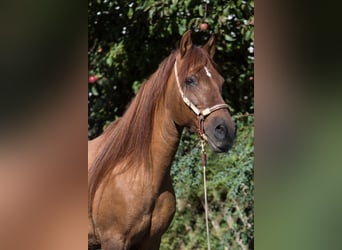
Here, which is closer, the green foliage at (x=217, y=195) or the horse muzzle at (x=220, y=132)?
the horse muzzle at (x=220, y=132)

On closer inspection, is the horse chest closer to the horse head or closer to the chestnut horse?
the chestnut horse

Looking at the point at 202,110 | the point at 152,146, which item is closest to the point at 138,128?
the point at 152,146

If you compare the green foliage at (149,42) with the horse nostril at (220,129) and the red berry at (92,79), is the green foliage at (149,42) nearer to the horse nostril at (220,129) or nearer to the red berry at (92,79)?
the red berry at (92,79)

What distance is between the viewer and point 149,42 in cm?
154

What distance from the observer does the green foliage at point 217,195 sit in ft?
4.93

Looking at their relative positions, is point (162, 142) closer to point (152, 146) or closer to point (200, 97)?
point (152, 146)

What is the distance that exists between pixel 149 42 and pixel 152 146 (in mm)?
331

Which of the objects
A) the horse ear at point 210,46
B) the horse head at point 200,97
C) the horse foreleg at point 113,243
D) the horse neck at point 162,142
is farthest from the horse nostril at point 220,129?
the horse foreleg at point 113,243

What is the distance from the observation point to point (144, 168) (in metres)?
1.45
